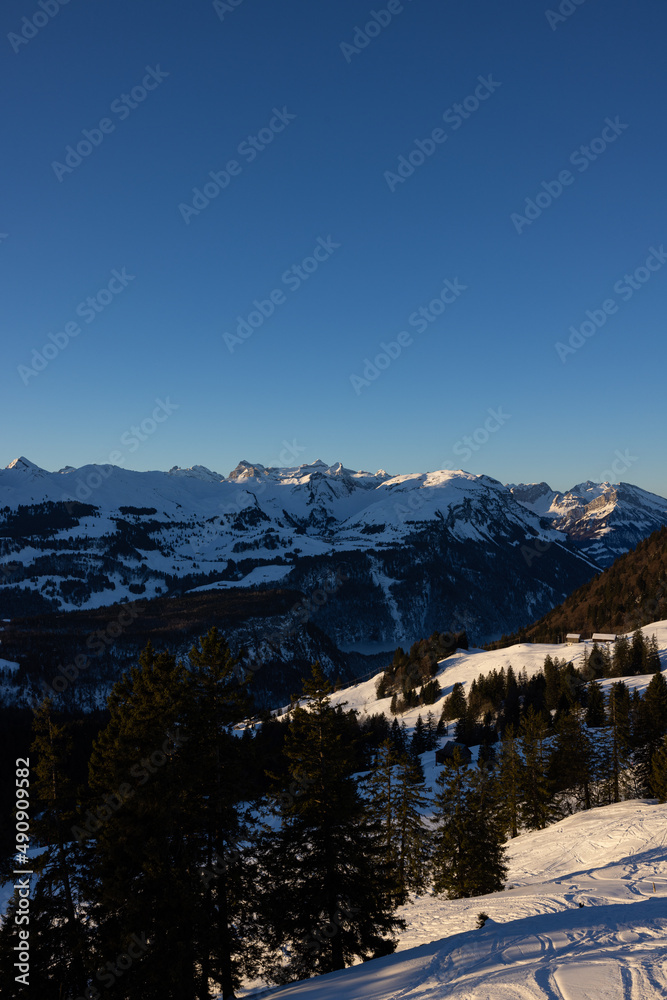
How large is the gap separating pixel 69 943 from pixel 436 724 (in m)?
110

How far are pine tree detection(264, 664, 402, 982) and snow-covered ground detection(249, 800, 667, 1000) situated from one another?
219 centimetres

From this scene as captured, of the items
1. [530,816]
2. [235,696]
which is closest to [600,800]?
[530,816]

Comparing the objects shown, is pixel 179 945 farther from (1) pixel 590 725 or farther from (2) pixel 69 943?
(1) pixel 590 725

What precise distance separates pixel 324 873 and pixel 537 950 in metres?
10.9

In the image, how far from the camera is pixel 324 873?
20688 mm

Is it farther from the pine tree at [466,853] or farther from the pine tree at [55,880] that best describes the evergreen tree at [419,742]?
the pine tree at [55,880]

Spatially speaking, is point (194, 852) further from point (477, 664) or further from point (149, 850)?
point (477, 664)

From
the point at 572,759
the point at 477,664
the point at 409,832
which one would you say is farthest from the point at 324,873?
the point at 477,664

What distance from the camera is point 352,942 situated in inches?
797

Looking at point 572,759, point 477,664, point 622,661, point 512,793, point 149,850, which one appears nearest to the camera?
point 149,850

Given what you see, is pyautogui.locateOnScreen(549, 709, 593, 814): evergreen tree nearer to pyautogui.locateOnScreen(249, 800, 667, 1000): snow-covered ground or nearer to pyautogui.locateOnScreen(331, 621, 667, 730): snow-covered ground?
pyautogui.locateOnScreen(249, 800, 667, 1000): snow-covered ground

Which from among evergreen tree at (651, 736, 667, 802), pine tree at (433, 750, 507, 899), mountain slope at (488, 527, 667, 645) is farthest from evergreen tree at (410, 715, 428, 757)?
mountain slope at (488, 527, 667, 645)

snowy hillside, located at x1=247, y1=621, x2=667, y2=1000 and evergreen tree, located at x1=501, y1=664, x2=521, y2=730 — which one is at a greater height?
snowy hillside, located at x1=247, y1=621, x2=667, y2=1000

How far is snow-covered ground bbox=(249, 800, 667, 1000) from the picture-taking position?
9992 millimetres
